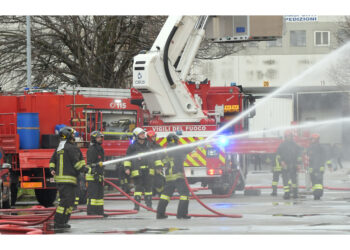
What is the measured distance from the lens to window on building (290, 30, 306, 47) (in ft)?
66.6

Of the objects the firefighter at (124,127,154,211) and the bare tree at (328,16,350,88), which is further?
the bare tree at (328,16,350,88)

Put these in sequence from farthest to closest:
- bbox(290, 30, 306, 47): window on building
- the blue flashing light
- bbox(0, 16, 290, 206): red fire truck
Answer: bbox(290, 30, 306, 47): window on building, the blue flashing light, bbox(0, 16, 290, 206): red fire truck

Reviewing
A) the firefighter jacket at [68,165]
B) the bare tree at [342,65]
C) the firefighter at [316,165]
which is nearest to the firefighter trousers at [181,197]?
the firefighter jacket at [68,165]

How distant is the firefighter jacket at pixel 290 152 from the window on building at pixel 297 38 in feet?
10.8

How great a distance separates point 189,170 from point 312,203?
2.91 metres

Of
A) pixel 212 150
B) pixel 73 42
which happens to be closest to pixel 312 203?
pixel 212 150

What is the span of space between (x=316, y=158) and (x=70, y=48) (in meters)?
9.07

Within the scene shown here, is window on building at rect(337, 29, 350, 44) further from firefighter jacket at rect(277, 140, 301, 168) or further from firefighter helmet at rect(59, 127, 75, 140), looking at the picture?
firefighter helmet at rect(59, 127, 75, 140)

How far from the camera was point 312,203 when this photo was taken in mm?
16766

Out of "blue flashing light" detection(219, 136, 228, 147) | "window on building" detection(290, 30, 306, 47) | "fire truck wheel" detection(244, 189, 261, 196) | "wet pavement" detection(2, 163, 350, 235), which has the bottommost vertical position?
"wet pavement" detection(2, 163, 350, 235)

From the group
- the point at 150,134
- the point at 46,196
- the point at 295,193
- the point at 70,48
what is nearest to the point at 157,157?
the point at 150,134

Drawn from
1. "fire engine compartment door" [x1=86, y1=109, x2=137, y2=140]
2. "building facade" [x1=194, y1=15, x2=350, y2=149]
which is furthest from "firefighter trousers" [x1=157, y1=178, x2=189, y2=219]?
"building facade" [x1=194, y1=15, x2=350, y2=149]

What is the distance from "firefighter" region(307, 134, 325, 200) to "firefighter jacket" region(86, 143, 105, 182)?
5.59 meters

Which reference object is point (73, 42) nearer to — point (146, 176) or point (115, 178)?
point (115, 178)
